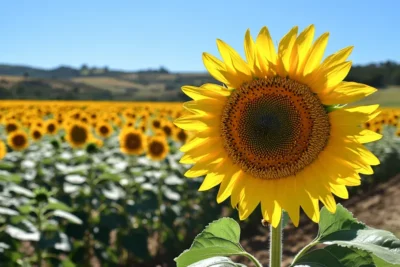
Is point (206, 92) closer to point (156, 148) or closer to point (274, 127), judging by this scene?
point (274, 127)

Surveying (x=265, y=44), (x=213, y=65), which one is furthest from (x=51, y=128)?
(x=265, y=44)

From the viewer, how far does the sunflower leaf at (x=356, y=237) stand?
1792 mm

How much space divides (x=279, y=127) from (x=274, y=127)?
0.02 m

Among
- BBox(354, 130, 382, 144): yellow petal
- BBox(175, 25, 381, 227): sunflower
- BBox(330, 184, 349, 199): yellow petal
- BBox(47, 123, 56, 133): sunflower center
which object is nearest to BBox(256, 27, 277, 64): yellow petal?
BBox(175, 25, 381, 227): sunflower

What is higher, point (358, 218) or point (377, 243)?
point (377, 243)

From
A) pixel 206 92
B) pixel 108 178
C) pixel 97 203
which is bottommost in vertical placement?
pixel 97 203

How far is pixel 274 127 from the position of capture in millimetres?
2160

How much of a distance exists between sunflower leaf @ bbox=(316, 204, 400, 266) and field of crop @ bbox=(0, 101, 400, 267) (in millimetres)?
4347

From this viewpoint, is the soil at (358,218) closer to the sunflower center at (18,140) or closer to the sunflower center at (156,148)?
the sunflower center at (156,148)

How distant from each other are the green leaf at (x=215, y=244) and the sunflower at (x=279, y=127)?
0.09 meters

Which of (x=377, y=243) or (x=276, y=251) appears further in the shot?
(x=276, y=251)

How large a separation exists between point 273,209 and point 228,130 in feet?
1.19

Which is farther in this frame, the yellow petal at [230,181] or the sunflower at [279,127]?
the yellow petal at [230,181]

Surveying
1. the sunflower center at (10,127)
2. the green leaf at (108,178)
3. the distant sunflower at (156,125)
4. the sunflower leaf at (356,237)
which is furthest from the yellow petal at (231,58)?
the distant sunflower at (156,125)
